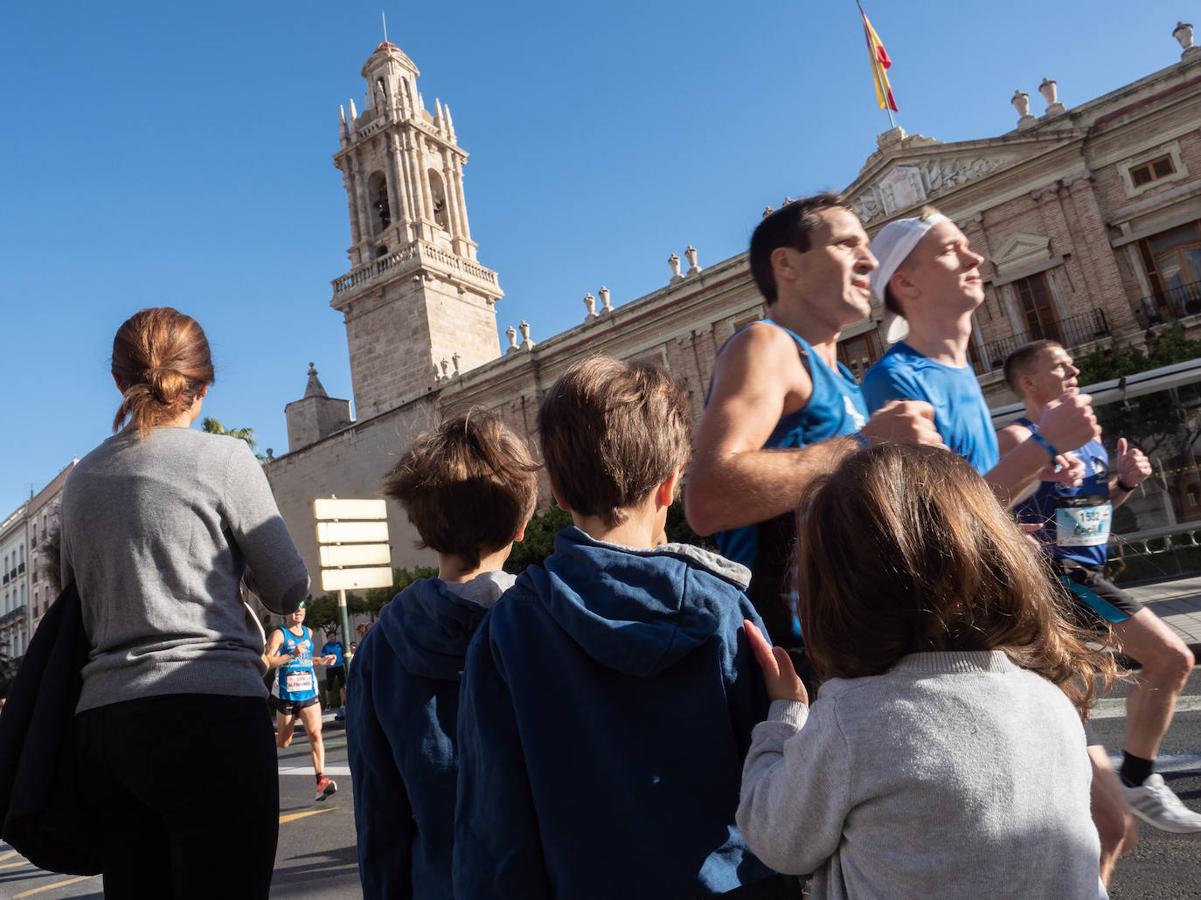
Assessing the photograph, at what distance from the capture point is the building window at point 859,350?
24094mm

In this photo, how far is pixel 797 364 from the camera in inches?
75.3

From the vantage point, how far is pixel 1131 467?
11.1 ft

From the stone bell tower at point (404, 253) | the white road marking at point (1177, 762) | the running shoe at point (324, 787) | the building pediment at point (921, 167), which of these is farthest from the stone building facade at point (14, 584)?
the white road marking at point (1177, 762)

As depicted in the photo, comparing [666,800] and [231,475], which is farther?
[231,475]

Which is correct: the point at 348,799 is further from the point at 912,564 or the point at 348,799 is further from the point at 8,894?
the point at 912,564

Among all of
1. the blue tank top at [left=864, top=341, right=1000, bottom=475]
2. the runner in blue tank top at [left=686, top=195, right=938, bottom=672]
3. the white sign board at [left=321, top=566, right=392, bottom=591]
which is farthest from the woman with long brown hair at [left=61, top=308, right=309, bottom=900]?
the white sign board at [left=321, top=566, right=392, bottom=591]

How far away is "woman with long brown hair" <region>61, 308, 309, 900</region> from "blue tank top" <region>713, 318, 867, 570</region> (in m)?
1.15

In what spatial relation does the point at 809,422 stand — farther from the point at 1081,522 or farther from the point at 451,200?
the point at 451,200

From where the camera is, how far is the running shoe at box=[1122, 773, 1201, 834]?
8.24ft

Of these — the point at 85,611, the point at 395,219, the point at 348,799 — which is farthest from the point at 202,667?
the point at 395,219

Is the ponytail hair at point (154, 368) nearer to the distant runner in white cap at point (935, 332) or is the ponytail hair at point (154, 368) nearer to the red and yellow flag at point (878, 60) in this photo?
the distant runner in white cap at point (935, 332)

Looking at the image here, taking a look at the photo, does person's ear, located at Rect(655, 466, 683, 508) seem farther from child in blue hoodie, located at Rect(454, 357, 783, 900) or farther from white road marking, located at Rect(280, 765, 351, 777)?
white road marking, located at Rect(280, 765, 351, 777)

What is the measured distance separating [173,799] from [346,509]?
9823mm

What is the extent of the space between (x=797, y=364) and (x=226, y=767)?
160cm
